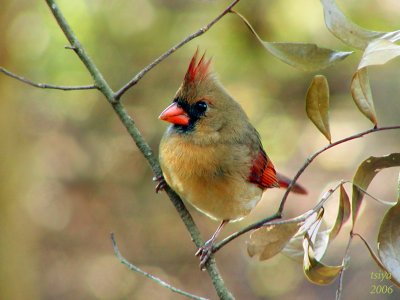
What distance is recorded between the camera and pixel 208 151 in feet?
8.73

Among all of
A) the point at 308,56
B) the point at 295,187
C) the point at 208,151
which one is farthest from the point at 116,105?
the point at 295,187

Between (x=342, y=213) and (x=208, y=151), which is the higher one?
(x=342, y=213)

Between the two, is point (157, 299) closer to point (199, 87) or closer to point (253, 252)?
point (199, 87)

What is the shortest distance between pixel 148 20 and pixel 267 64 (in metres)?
1.03

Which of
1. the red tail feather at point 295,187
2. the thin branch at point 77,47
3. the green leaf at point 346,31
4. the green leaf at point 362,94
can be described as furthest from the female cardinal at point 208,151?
the green leaf at point 362,94

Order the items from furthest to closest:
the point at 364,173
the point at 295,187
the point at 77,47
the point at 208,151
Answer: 1. the point at 295,187
2. the point at 208,151
3. the point at 77,47
4. the point at 364,173

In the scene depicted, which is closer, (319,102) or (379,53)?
(379,53)

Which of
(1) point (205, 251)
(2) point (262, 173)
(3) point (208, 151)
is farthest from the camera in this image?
(2) point (262, 173)

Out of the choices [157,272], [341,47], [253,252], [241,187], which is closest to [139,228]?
[157,272]

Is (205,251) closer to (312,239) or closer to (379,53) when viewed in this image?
(312,239)

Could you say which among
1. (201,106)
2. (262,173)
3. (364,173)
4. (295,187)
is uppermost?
(364,173)

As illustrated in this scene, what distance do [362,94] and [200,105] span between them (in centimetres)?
120

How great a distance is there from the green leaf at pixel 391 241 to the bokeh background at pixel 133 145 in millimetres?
3416

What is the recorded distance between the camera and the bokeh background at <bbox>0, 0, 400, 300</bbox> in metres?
4.95
